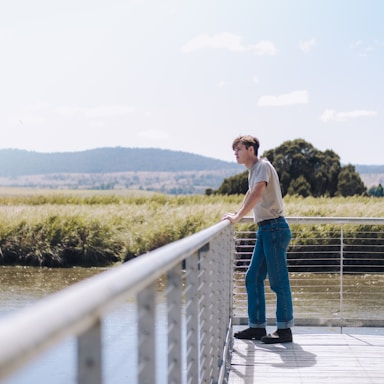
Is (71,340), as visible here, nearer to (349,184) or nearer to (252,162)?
(252,162)

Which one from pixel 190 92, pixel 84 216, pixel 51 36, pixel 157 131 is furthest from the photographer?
pixel 157 131

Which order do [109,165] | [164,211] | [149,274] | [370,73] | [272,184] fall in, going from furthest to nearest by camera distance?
[109,165]
[370,73]
[164,211]
[272,184]
[149,274]

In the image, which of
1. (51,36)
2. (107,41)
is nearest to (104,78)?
(107,41)

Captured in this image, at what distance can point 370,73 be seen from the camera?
117 ft

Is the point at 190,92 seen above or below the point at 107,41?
below

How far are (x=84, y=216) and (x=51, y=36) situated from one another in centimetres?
3882

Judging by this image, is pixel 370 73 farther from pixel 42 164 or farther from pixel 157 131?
pixel 157 131

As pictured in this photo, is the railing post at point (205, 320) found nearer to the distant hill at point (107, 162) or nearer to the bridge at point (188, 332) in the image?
the bridge at point (188, 332)

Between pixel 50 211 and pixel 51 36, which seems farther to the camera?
pixel 51 36

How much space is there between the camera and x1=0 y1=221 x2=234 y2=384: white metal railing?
2.98 feet

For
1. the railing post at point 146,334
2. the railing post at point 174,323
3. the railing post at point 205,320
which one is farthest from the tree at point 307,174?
the railing post at point 146,334

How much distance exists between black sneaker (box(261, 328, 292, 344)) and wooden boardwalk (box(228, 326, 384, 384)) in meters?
0.04

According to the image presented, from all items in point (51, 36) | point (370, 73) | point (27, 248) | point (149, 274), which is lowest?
point (27, 248)

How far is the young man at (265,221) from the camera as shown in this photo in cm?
538
